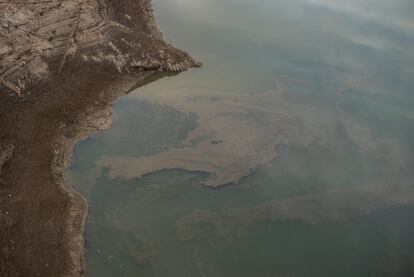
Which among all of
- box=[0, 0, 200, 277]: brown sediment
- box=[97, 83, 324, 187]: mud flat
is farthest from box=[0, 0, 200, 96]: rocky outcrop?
box=[97, 83, 324, 187]: mud flat

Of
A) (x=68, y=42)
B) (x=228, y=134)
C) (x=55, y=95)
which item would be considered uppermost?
(x=68, y=42)

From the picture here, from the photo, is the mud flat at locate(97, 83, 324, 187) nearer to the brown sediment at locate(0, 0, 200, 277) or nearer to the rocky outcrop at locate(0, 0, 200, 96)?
the brown sediment at locate(0, 0, 200, 277)

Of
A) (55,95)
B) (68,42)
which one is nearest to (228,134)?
(55,95)

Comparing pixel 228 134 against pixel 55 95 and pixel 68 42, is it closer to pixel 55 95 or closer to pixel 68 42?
pixel 55 95

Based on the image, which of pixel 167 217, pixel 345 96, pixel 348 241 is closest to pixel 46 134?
pixel 167 217

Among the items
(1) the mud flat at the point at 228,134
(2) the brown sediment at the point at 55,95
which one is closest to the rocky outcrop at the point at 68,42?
(2) the brown sediment at the point at 55,95
